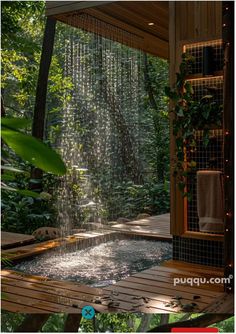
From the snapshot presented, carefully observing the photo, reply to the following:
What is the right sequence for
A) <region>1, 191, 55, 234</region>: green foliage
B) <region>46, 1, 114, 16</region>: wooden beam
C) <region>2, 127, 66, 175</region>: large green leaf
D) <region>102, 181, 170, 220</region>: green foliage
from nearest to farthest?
1. <region>2, 127, 66, 175</region>: large green leaf
2. <region>46, 1, 114, 16</region>: wooden beam
3. <region>1, 191, 55, 234</region>: green foliage
4. <region>102, 181, 170, 220</region>: green foliage

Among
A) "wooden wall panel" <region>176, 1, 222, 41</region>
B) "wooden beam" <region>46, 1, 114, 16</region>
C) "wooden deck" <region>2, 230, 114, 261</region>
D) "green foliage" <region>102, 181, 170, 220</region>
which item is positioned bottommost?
"wooden deck" <region>2, 230, 114, 261</region>

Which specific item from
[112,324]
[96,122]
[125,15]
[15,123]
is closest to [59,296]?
[112,324]

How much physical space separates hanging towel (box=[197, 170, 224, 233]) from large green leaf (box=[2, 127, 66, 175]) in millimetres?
2783

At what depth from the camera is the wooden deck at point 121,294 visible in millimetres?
2344

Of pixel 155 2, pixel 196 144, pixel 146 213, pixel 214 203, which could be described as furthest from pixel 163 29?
pixel 146 213

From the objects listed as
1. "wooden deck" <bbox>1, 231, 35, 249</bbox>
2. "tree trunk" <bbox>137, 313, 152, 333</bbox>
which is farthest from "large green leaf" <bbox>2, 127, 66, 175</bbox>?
"wooden deck" <bbox>1, 231, 35, 249</bbox>

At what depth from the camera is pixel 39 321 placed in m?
1.41

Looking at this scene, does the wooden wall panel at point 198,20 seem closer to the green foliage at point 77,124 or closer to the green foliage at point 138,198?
the green foliage at point 77,124

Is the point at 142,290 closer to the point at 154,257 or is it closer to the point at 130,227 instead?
the point at 154,257

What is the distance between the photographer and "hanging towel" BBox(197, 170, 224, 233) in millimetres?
3150

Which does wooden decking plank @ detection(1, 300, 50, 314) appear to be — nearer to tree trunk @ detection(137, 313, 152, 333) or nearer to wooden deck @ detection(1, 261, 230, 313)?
wooden deck @ detection(1, 261, 230, 313)

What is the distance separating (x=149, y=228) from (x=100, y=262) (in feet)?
4.78

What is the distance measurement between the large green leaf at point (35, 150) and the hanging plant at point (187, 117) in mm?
2788

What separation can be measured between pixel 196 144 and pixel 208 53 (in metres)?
0.63
